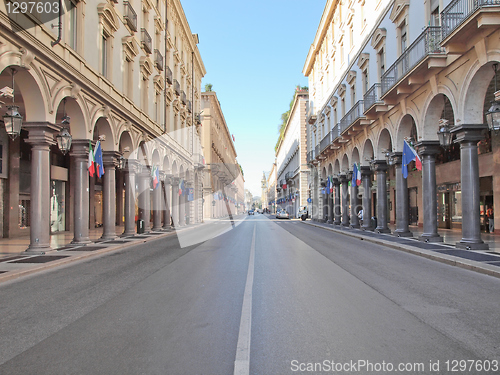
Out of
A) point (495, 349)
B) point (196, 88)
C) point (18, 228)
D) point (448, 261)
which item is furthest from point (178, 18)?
point (495, 349)

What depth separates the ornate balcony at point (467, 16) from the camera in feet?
36.2

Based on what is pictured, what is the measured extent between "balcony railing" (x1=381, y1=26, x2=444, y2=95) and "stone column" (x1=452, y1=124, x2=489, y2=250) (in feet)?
11.7

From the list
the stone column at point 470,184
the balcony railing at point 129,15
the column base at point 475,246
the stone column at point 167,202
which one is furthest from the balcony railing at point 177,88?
the column base at point 475,246

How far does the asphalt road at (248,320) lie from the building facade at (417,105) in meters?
7.17

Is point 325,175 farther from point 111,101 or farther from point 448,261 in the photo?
point 448,261

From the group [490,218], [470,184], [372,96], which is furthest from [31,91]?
[490,218]

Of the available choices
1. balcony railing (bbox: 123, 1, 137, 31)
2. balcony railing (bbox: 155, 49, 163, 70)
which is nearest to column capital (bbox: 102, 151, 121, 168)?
balcony railing (bbox: 123, 1, 137, 31)

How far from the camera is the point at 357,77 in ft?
90.5

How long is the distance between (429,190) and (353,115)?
39.2 ft

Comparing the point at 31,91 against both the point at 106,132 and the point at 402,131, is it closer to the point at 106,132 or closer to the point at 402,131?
the point at 106,132

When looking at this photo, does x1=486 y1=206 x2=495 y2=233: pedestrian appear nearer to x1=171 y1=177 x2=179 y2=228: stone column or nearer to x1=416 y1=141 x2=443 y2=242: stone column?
x1=416 y1=141 x2=443 y2=242: stone column

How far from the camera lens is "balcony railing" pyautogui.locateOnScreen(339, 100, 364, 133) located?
82.5ft

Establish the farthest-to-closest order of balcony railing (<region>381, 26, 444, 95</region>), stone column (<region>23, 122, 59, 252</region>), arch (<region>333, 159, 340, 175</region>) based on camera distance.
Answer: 1. arch (<region>333, 159, 340, 175</region>)
2. balcony railing (<region>381, 26, 444, 95</region>)
3. stone column (<region>23, 122, 59, 252</region>)

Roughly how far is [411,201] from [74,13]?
1058 inches
